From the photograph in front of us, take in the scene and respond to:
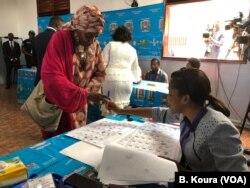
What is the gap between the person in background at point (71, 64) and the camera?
1180 mm

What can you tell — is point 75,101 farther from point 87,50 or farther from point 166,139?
point 166,139

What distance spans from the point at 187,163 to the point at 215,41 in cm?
304

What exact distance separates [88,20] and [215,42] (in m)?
2.85

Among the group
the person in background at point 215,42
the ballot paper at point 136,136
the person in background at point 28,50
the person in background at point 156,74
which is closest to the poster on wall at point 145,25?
the person in background at point 156,74

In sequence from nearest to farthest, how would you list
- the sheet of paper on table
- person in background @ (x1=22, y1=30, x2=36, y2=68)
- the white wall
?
the sheet of paper on table
the white wall
person in background @ (x1=22, y1=30, x2=36, y2=68)

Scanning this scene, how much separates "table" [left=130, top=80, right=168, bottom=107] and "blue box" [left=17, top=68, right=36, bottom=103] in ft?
7.08

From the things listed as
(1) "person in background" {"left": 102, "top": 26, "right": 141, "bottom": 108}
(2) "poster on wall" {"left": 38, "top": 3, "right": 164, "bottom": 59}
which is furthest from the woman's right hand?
(2) "poster on wall" {"left": 38, "top": 3, "right": 164, "bottom": 59}

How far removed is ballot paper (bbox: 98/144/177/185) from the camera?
737 mm

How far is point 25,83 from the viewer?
4.34m

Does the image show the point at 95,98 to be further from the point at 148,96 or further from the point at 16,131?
the point at 16,131

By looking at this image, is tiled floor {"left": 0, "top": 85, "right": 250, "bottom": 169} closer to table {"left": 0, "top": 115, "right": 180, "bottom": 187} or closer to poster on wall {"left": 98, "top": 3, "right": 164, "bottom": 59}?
table {"left": 0, "top": 115, "right": 180, "bottom": 187}

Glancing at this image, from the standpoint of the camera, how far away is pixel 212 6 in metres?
3.54

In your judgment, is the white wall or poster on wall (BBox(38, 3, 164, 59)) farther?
poster on wall (BBox(38, 3, 164, 59))

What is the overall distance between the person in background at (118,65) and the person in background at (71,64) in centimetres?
127
